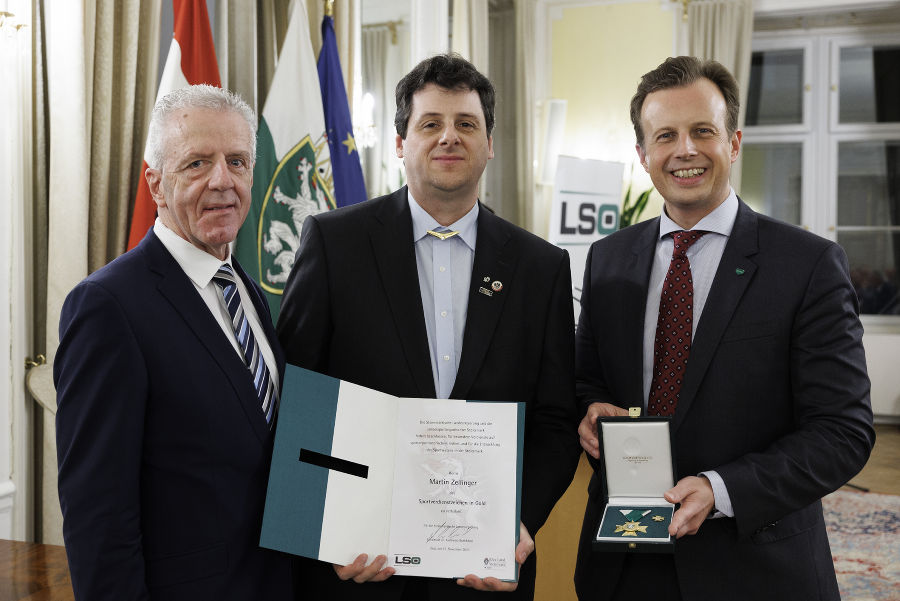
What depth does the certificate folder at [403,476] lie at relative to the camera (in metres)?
1.42

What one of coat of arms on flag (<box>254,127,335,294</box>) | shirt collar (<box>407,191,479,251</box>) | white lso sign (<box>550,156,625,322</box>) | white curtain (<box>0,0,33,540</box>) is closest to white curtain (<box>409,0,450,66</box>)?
white lso sign (<box>550,156,625,322</box>)

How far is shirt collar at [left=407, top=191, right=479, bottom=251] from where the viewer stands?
1.78 m

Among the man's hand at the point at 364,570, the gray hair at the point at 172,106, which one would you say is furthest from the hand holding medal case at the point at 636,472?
the gray hair at the point at 172,106

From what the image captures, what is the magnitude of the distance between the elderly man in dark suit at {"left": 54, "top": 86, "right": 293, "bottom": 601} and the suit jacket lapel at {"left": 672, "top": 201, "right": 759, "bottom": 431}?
0.85m

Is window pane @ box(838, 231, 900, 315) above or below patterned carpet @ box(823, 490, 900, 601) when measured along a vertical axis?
above

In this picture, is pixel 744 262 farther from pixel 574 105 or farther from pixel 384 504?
pixel 574 105

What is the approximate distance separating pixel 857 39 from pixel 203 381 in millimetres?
8439

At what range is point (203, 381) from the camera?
4.36ft

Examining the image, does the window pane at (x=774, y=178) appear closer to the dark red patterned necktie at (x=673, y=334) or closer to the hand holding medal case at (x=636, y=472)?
the dark red patterned necktie at (x=673, y=334)

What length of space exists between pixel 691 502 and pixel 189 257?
1.07 m

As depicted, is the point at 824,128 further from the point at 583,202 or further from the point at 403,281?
the point at 403,281

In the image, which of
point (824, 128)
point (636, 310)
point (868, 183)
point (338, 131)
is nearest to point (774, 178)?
point (824, 128)

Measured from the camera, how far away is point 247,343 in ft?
4.76

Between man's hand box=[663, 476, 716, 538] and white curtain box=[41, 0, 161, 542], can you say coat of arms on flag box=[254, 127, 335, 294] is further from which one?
man's hand box=[663, 476, 716, 538]
